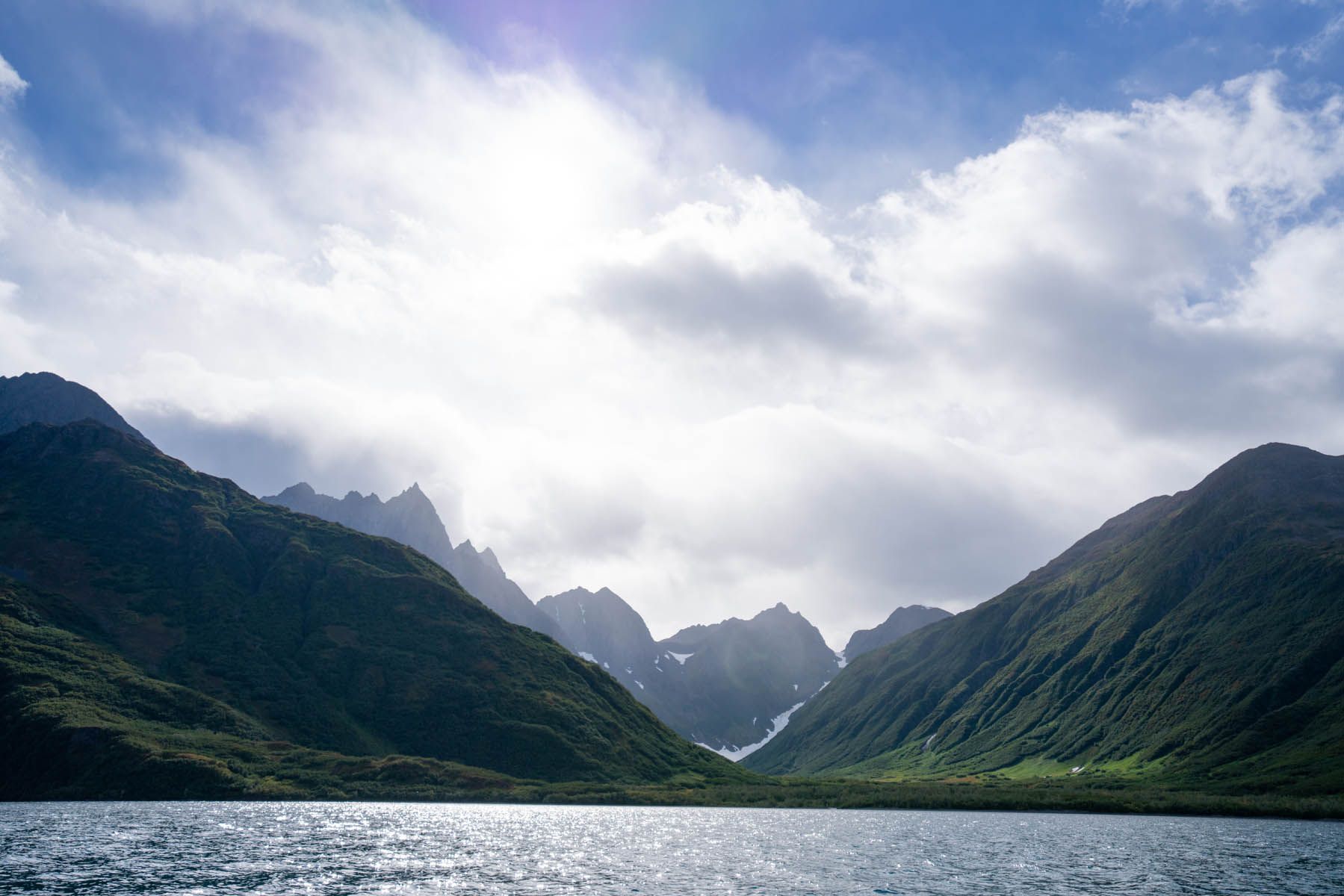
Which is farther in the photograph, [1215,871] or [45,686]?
[45,686]

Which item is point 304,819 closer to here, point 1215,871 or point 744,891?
point 744,891

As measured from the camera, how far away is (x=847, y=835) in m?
122

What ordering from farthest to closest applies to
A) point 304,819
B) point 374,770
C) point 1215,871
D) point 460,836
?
point 374,770 < point 304,819 < point 460,836 < point 1215,871

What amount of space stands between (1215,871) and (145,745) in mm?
181985

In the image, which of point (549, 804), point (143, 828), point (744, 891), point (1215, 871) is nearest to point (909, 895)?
point (744, 891)

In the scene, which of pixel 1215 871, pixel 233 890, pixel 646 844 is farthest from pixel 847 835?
pixel 233 890

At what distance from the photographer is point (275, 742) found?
197125 mm

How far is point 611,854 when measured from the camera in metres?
90.0

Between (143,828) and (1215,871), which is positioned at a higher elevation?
(1215,871)

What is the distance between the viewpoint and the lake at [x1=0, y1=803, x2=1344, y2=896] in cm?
6588

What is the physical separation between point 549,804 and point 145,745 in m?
84.1

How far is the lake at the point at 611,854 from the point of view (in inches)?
2594

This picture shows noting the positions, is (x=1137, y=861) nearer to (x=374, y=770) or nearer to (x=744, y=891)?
(x=744, y=891)

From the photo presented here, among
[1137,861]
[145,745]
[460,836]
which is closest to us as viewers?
[1137,861]
